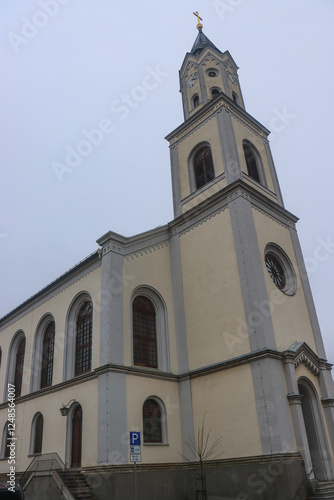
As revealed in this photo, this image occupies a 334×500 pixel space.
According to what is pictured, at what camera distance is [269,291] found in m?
18.1

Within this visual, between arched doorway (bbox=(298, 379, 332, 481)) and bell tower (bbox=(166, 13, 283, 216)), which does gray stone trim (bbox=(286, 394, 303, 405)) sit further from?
bell tower (bbox=(166, 13, 283, 216))

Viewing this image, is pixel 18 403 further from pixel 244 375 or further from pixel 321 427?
pixel 321 427

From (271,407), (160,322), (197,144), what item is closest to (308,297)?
(271,407)

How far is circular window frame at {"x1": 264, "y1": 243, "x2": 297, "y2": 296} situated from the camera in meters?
20.3

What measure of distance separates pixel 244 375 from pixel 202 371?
237 cm

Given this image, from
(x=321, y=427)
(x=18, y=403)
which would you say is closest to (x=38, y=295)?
(x=18, y=403)

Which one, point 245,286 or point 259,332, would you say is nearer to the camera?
point 259,332

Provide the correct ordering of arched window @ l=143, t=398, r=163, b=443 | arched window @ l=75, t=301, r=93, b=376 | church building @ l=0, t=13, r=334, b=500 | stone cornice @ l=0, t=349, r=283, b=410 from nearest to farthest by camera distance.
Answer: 1. church building @ l=0, t=13, r=334, b=500
2. stone cornice @ l=0, t=349, r=283, b=410
3. arched window @ l=143, t=398, r=163, b=443
4. arched window @ l=75, t=301, r=93, b=376

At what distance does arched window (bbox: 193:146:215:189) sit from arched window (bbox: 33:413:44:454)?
15409mm

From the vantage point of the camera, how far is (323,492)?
565 inches

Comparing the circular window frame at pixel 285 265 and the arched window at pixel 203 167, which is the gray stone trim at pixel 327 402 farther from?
the arched window at pixel 203 167

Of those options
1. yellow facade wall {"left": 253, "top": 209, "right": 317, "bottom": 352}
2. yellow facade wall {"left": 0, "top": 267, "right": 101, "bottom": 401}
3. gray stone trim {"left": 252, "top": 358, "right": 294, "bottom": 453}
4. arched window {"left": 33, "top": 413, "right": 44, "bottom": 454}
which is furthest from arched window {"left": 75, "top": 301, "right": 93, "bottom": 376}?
yellow facade wall {"left": 253, "top": 209, "right": 317, "bottom": 352}

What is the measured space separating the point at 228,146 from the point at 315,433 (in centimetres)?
1462

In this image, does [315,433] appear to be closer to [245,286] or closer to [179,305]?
[245,286]
